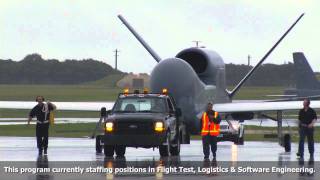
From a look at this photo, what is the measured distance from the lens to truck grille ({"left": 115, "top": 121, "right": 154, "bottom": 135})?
26.0 meters

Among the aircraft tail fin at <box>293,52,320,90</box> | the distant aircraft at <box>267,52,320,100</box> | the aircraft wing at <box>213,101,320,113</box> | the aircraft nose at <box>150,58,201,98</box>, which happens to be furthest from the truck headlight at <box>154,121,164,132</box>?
the aircraft tail fin at <box>293,52,320,90</box>

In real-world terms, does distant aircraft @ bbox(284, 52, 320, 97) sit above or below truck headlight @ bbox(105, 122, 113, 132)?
above

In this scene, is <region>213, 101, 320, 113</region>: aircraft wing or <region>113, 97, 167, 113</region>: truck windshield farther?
<region>213, 101, 320, 113</region>: aircraft wing

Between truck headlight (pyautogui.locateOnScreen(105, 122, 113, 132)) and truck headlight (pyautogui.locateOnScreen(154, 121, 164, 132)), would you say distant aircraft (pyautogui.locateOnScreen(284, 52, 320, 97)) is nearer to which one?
truck headlight (pyautogui.locateOnScreen(154, 121, 164, 132))

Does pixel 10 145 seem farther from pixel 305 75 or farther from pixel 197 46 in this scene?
pixel 305 75

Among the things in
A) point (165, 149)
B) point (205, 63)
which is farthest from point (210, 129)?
point (205, 63)

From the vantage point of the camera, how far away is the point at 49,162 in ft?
78.9

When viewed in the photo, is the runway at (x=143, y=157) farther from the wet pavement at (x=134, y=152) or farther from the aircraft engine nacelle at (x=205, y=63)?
the aircraft engine nacelle at (x=205, y=63)

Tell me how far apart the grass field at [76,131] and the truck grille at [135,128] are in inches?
492

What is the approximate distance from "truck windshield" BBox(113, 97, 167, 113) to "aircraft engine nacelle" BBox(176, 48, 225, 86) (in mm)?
8700

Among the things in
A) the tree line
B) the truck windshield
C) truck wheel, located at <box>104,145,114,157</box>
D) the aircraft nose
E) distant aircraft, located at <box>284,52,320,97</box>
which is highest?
the tree line

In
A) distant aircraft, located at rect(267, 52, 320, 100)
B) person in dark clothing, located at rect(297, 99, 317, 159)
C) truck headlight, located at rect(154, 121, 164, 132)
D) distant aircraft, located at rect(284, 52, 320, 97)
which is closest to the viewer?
truck headlight, located at rect(154, 121, 164, 132)

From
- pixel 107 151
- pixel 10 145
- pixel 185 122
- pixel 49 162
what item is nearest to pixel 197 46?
pixel 185 122

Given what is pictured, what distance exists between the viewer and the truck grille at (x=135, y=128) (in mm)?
26000
